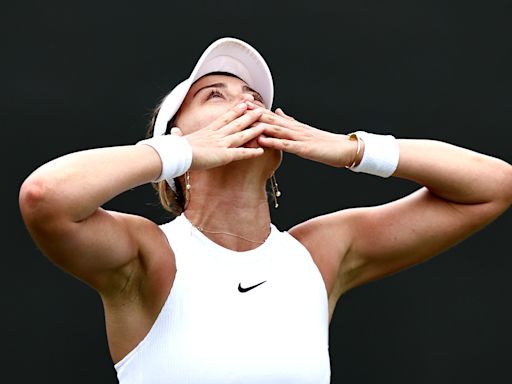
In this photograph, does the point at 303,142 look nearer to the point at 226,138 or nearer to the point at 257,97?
the point at 226,138

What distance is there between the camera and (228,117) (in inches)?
102

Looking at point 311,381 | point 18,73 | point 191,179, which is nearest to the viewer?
point 311,381

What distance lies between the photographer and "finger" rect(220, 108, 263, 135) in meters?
2.56

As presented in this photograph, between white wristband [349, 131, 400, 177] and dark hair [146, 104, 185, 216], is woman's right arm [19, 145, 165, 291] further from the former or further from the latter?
white wristband [349, 131, 400, 177]

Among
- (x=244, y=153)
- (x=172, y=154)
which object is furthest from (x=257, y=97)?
(x=172, y=154)

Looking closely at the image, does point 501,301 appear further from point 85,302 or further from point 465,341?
point 85,302

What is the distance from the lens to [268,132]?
8.49 feet

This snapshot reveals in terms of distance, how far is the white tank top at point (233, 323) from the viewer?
2.46 meters

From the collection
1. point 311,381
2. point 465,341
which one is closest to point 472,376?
point 465,341

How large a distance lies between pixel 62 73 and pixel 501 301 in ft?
4.92

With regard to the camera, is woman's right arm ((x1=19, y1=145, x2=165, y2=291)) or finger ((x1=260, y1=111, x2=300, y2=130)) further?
finger ((x1=260, y1=111, x2=300, y2=130))

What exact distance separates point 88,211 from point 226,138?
1.24ft

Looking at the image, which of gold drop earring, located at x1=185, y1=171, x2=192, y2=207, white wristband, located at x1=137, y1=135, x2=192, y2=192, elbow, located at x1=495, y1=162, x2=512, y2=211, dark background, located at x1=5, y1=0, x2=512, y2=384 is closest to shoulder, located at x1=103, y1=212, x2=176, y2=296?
white wristband, located at x1=137, y1=135, x2=192, y2=192

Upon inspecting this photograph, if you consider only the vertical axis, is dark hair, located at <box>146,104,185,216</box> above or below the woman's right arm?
below
